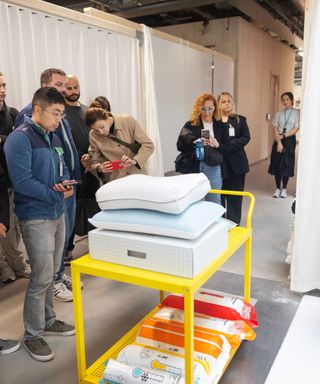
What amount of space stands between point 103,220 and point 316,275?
157 centimetres

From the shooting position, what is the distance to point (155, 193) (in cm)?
137

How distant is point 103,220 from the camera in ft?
4.79

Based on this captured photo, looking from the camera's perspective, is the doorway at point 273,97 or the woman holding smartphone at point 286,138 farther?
the doorway at point 273,97

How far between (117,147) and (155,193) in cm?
135

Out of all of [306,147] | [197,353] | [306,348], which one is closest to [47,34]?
[306,147]

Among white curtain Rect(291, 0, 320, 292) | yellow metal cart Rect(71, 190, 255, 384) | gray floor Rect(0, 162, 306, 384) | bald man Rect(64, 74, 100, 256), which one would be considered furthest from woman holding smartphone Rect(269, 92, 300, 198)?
yellow metal cart Rect(71, 190, 255, 384)

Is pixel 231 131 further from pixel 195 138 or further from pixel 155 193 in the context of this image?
pixel 155 193

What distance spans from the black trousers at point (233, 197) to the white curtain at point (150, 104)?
972mm

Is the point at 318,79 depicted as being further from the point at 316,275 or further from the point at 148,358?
the point at 148,358

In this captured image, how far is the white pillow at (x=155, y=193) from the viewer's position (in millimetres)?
1347

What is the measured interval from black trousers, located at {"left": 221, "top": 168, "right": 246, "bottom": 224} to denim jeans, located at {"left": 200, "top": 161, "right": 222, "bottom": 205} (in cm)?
28

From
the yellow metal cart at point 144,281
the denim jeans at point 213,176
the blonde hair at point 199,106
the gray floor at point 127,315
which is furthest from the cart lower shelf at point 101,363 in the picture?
Result: the blonde hair at point 199,106

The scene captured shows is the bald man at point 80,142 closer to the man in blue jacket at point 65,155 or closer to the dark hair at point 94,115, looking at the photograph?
the man in blue jacket at point 65,155

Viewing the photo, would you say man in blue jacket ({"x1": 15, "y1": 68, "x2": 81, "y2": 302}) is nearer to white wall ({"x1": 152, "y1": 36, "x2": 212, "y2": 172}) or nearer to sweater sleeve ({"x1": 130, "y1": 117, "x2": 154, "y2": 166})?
sweater sleeve ({"x1": 130, "y1": 117, "x2": 154, "y2": 166})
